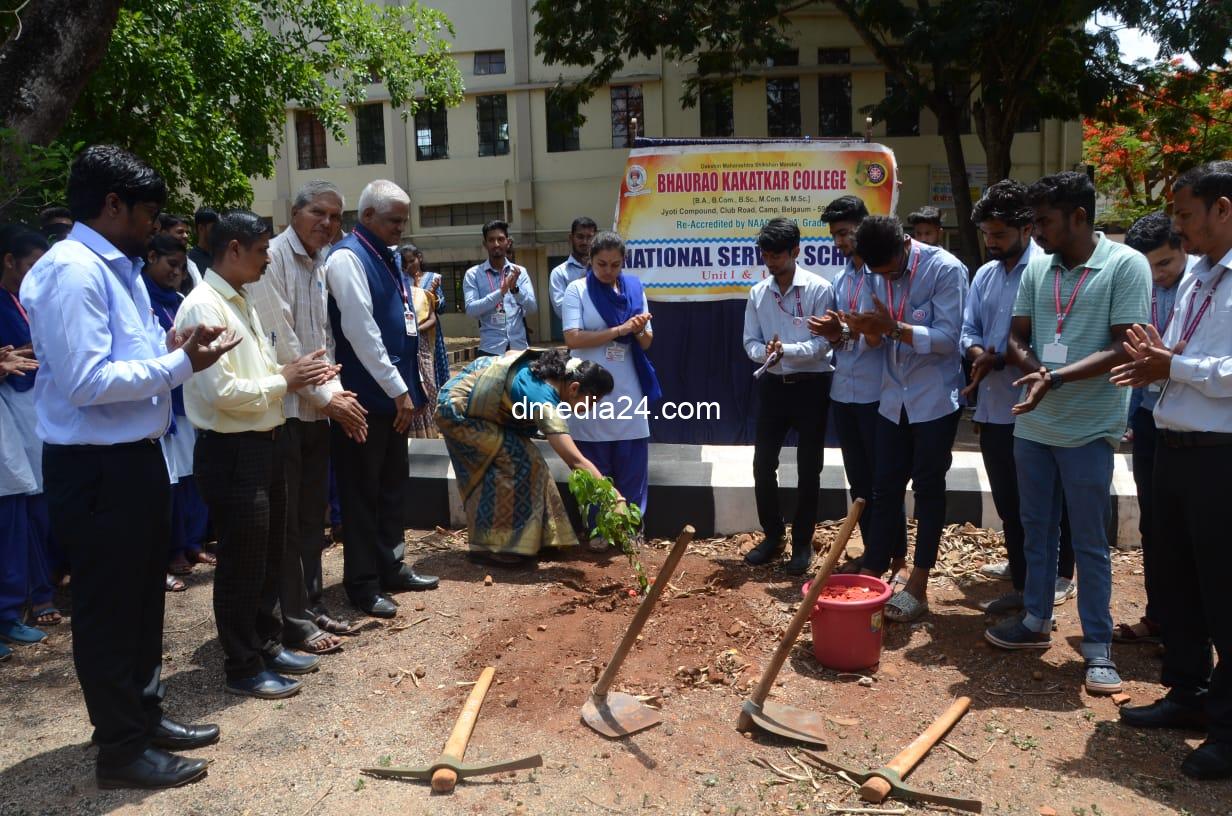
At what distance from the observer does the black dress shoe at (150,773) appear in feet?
10.3

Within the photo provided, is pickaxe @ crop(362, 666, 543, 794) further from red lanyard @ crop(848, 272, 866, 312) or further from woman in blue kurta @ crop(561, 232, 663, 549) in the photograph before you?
red lanyard @ crop(848, 272, 866, 312)

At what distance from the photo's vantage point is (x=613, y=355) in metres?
5.88

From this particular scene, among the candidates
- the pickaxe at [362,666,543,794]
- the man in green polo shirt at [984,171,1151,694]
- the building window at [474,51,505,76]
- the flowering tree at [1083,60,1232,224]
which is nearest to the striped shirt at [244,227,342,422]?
the pickaxe at [362,666,543,794]

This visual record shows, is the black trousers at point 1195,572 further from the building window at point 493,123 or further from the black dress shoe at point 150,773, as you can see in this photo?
the building window at point 493,123

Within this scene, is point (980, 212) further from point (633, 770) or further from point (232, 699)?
point (232, 699)

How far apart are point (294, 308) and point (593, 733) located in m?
2.25

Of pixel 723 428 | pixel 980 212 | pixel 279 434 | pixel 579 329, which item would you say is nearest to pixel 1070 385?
pixel 980 212

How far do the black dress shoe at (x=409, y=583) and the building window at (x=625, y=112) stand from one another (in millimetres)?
18460

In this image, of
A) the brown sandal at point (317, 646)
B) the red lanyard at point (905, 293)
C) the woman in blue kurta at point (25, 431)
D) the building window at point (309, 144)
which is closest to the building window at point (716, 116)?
the building window at point (309, 144)

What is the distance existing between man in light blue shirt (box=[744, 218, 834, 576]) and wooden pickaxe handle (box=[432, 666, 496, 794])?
211 centimetres

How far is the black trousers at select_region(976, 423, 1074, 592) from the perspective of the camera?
4.57 metres

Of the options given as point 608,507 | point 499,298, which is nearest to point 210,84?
point 499,298

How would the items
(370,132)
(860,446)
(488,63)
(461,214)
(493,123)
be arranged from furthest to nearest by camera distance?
(370,132) < (461,214) < (493,123) < (488,63) < (860,446)

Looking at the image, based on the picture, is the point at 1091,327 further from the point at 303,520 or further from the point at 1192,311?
the point at 303,520
